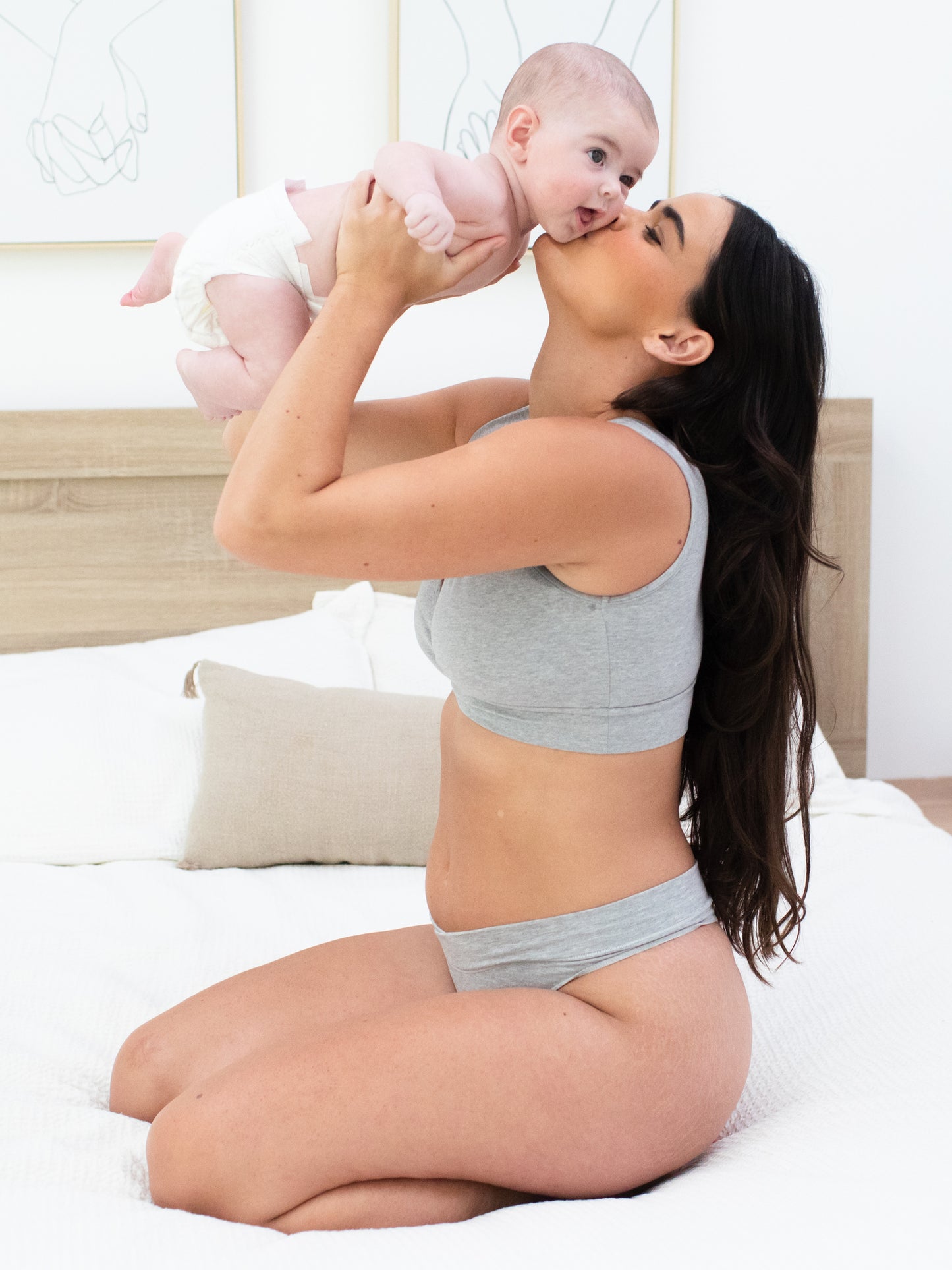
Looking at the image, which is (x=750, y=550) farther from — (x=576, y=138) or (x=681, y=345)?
(x=576, y=138)

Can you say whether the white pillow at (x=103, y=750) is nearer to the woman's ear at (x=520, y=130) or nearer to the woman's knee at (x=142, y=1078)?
the woman's knee at (x=142, y=1078)

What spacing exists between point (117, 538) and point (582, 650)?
5.63ft

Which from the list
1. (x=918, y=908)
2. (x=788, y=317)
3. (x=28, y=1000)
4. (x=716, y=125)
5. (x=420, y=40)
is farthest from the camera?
(x=716, y=125)

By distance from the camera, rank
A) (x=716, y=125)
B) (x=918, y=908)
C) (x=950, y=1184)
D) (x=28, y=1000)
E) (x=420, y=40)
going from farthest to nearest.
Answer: (x=716, y=125), (x=420, y=40), (x=918, y=908), (x=28, y=1000), (x=950, y=1184)

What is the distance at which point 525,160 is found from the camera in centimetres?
113

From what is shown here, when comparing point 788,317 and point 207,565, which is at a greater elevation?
point 788,317

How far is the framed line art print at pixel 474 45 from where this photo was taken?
2.44 meters

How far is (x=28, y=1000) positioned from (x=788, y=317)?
1.17m

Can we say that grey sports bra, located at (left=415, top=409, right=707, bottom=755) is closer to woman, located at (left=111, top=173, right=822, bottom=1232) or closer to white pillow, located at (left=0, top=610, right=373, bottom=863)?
woman, located at (left=111, top=173, right=822, bottom=1232)

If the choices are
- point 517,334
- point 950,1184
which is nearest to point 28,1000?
point 950,1184

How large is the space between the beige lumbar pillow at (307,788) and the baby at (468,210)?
879 millimetres

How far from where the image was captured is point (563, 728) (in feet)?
3.51

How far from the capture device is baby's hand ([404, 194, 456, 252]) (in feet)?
3.22

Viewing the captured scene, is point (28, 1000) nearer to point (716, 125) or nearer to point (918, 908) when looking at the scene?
point (918, 908)
